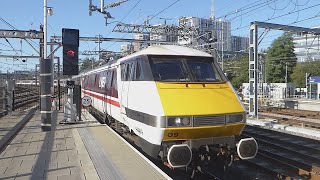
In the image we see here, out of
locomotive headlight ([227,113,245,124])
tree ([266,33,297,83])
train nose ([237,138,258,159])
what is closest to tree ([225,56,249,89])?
tree ([266,33,297,83])

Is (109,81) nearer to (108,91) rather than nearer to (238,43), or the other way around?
(108,91)

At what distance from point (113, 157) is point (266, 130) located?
9.32m

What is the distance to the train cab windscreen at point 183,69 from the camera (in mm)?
8805

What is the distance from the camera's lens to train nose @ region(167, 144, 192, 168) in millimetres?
7496

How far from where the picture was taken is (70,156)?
9.03 meters

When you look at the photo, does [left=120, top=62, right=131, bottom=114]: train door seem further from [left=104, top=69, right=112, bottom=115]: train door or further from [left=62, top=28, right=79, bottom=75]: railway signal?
[left=62, top=28, right=79, bottom=75]: railway signal

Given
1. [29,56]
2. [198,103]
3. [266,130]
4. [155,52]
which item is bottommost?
[266,130]

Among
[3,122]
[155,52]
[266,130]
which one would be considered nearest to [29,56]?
[3,122]

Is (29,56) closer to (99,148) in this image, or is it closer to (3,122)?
(3,122)

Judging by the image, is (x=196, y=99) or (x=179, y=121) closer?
(x=179, y=121)

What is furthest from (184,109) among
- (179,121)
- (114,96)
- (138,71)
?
(114,96)

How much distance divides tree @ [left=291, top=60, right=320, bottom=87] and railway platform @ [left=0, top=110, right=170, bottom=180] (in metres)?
57.4

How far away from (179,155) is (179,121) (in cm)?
68

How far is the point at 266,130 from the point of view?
16219mm
